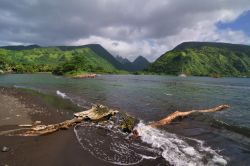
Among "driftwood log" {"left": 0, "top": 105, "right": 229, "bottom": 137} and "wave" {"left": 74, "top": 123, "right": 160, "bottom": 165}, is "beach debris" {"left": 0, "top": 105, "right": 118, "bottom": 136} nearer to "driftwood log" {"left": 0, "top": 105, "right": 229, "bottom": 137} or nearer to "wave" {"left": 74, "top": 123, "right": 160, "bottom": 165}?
"driftwood log" {"left": 0, "top": 105, "right": 229, "bottom": 137}

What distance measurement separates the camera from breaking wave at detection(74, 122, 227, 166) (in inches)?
614

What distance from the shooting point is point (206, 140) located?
20.7 meters

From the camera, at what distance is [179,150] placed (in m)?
17.4

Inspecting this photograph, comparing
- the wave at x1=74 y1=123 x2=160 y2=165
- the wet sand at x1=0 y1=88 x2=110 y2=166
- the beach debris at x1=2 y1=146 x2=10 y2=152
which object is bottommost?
the wave at x1=74 y1=123 x2=160 y2=165

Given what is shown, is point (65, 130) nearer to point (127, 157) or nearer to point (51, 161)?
point (51, 161)

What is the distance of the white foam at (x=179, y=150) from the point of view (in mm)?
15521

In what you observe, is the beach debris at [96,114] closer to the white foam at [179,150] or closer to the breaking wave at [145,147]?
the breaking wave at [145,147]

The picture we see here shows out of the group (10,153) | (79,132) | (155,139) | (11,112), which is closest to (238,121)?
(155,139)

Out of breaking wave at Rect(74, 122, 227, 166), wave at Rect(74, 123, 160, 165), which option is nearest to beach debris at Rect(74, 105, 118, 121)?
wave at Rect(74, 123, 160, 165)

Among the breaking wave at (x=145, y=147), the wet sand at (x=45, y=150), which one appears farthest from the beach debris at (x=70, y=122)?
the breaking wave at (x=145, y=147)

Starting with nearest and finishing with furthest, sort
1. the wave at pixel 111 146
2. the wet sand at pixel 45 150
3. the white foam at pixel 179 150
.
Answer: the wet sand at pixel 45 150, the white foam at pixel 179 150, the wave at pixel 111 146

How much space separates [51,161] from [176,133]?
1277cm

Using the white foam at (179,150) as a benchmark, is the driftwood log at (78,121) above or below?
above

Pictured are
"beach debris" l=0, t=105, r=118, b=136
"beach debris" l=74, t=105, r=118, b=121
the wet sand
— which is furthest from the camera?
"beach debris" l=74, t=105, r=118, b=121
